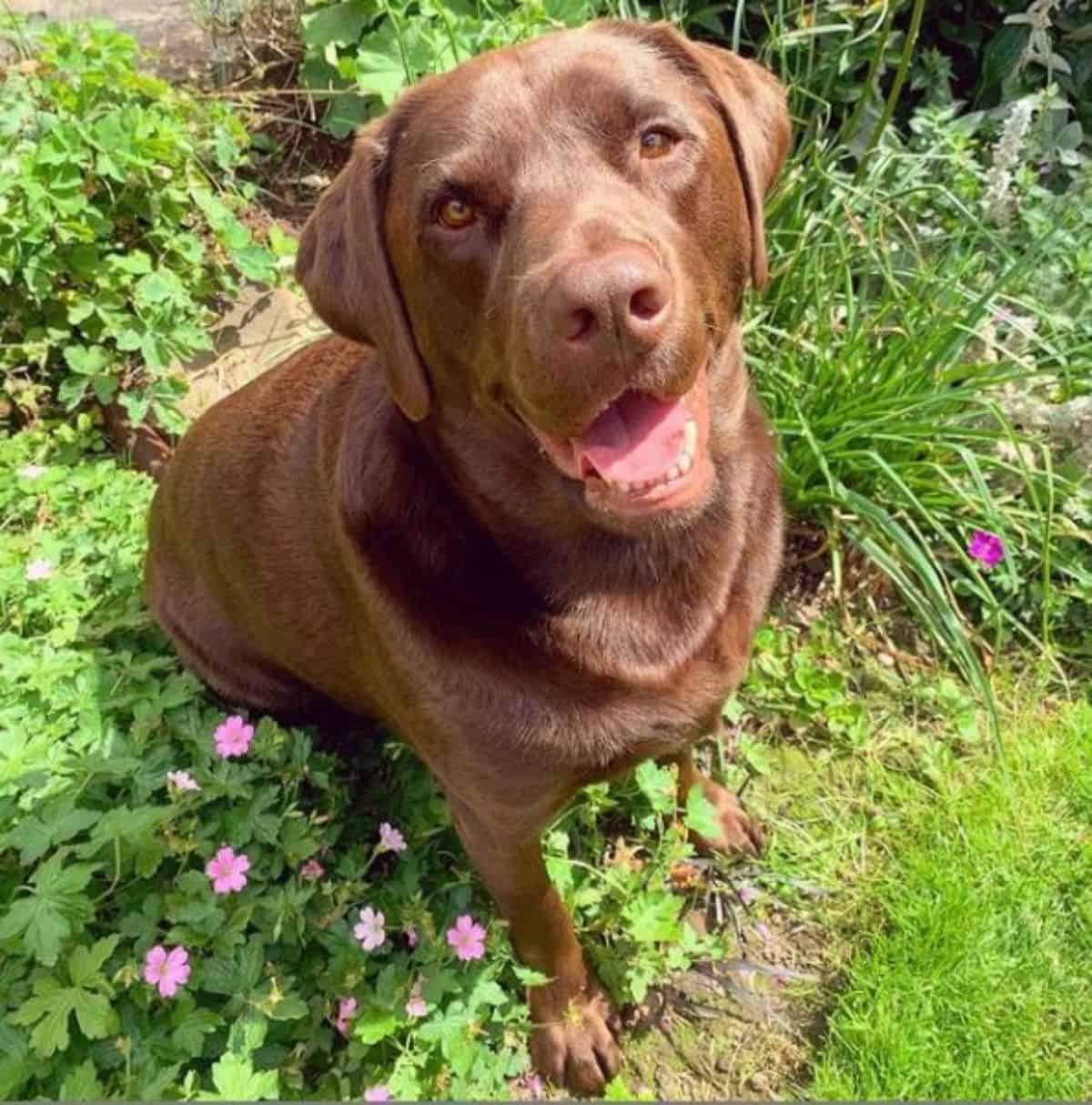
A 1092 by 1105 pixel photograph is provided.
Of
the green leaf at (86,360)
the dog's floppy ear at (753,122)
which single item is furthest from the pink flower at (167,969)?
the green leaf at (86,360)

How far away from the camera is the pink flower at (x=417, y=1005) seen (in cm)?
200

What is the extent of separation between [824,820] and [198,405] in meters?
2.08

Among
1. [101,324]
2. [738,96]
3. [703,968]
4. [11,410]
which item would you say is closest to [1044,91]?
[738,96]

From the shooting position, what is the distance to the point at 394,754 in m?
2.59

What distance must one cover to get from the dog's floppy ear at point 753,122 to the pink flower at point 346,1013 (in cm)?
145

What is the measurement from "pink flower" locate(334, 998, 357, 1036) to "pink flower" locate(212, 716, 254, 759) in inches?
19.9

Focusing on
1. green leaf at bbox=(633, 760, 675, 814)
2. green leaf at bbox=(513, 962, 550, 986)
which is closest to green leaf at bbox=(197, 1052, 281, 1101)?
green leaf at bbox=(513, 962, 550, 986)

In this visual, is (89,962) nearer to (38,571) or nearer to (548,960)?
(548,960)

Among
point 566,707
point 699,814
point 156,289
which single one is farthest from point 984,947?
point 156,289

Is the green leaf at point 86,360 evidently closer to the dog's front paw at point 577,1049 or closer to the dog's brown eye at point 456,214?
the dog's brown eye at point 456,214

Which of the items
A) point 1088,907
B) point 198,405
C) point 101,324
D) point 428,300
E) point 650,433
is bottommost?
point 1088,907

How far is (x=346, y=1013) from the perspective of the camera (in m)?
2.05

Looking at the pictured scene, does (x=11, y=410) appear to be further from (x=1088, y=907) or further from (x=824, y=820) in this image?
(x=1088, y=907)

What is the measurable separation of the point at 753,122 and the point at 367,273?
2.11 feet
